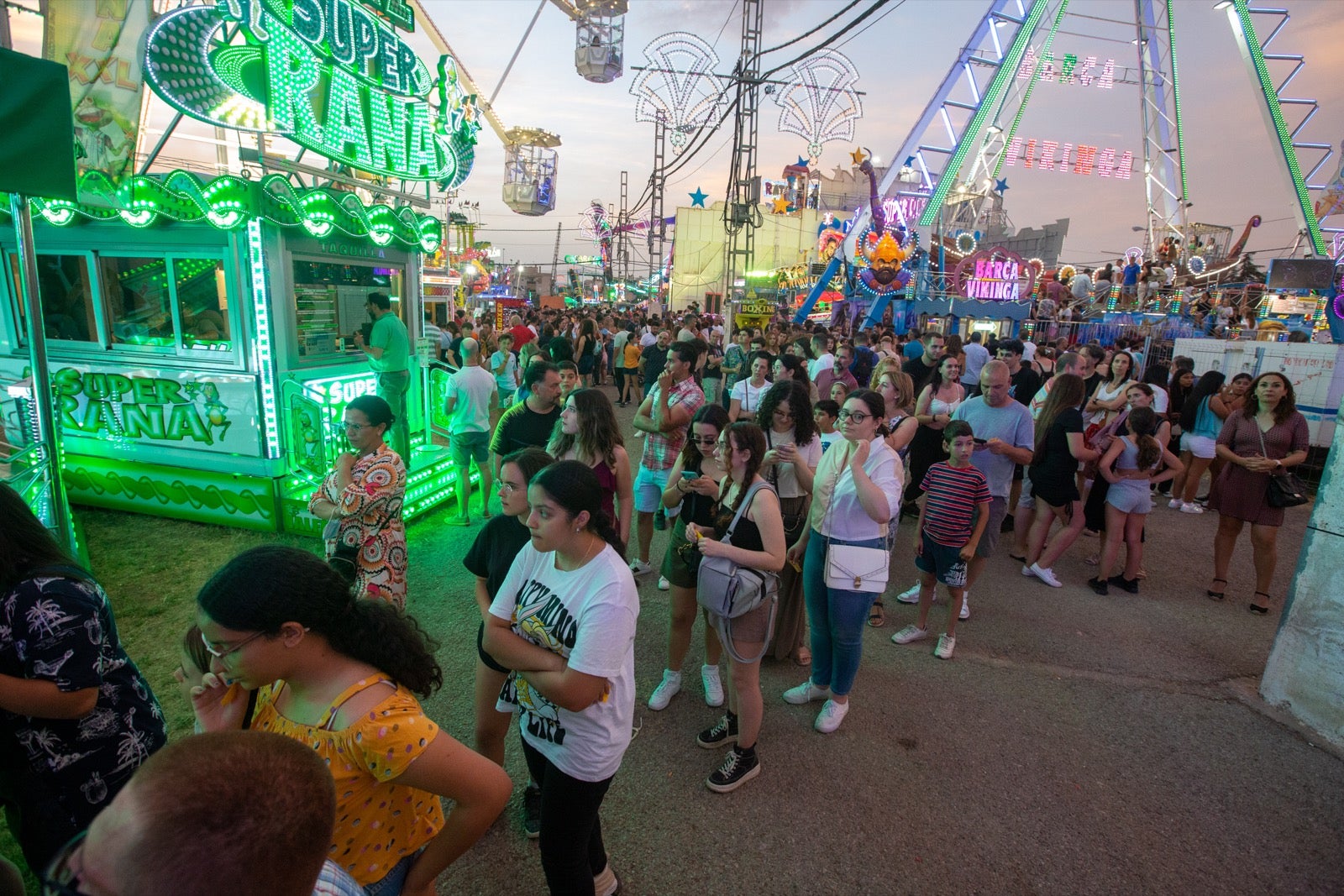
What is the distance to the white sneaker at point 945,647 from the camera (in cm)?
433

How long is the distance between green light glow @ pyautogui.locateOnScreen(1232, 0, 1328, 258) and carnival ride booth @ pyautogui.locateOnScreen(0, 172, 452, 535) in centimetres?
3472

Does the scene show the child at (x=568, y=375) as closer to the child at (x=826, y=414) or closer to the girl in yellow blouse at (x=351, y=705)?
the child at (x=826, y=414)

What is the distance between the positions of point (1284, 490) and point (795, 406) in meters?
4.15

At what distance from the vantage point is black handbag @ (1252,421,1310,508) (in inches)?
194

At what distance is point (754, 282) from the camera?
147 feet

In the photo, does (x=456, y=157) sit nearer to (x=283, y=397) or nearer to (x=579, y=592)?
(x=283, y=397)

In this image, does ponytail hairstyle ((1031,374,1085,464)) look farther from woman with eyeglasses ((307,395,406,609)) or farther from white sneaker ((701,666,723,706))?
woman with eyeglasses ((307,395,406,609))

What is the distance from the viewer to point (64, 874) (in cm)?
80

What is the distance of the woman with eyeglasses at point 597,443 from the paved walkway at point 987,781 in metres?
1.15

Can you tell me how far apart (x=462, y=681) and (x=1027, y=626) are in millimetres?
3993

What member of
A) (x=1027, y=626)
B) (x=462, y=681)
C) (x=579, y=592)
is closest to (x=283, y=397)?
(x=462, y=681)

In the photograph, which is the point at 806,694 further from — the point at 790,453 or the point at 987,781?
the point at 790,453

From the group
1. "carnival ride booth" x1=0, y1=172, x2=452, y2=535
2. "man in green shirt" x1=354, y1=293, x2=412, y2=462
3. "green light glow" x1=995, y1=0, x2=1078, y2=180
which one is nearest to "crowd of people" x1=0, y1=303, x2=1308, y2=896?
"man in green shirt" x1=354, y1=293, x2=412, y2=462

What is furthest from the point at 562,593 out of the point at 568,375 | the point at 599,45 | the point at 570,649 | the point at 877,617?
the point at 599,45
